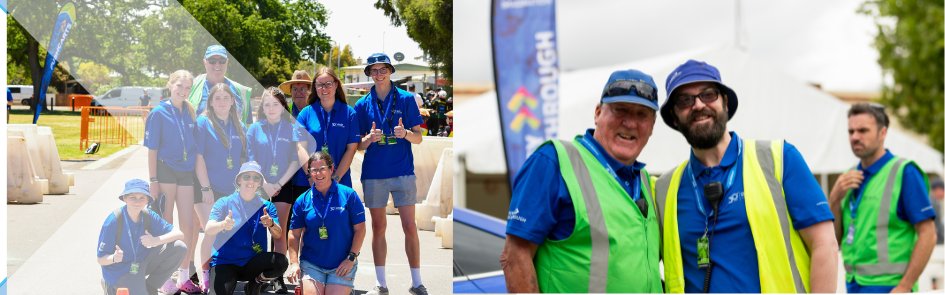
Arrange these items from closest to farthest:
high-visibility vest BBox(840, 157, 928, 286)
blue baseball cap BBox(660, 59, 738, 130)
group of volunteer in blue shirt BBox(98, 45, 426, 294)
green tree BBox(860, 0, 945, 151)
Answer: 1. blue baseball cap BBox(660, 59, 738, 130)
2. group of volunteer in blue shirt BBox(98, 45, 426, 294)
3. high-visibility vest BBox(840, 157, 928, 286)
4. green tree BBox(860, 0, 945, 151)

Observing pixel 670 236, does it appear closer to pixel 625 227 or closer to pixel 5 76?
pixel 625 227

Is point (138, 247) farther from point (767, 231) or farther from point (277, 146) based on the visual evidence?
point (767, 231)

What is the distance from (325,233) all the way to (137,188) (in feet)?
2.81

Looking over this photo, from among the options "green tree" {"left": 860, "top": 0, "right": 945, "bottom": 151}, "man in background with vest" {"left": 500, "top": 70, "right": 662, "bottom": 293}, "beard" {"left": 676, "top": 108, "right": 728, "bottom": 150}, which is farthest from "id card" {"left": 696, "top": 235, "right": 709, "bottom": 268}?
"green tree" {"left": 860, "top": 0, "right": 945, "bottom": 151}

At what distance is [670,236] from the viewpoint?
10.2 feet

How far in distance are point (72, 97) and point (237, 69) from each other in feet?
2.45

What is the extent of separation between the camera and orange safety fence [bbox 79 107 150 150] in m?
4.42

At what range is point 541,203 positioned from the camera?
9.62 feet

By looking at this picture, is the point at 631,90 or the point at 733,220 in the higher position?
the point at 631,90

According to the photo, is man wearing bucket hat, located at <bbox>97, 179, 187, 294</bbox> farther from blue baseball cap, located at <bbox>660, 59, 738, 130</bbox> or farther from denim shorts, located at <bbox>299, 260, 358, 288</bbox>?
blue baseball cap, located at <bbox>660, 59, 738, 130</bbox>

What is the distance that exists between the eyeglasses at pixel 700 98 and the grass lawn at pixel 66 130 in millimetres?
2503

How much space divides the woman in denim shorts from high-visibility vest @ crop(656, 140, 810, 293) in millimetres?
1543

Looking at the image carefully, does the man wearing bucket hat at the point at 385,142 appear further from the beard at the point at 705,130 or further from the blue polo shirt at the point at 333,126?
the beard at the point at 705,130

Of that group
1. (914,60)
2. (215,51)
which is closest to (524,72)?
(215,51)
